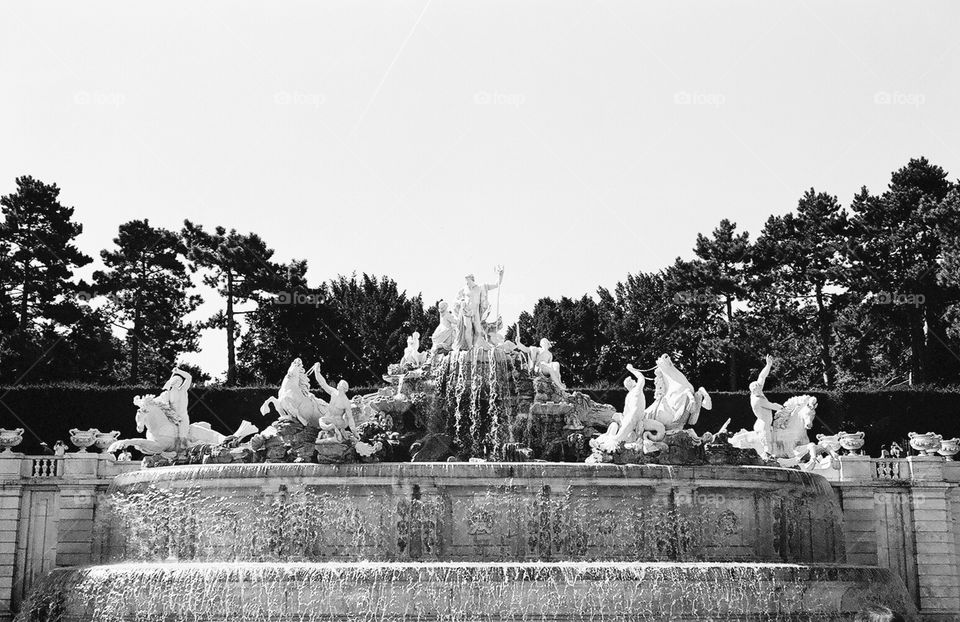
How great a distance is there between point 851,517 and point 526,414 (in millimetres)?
8022

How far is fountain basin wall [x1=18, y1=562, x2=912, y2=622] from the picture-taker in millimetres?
20719

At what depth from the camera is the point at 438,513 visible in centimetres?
2372

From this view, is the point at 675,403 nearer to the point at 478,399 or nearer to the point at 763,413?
the point at 763,413

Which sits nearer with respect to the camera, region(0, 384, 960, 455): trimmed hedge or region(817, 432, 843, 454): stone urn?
region(817, 432, 843, 454): stone urn

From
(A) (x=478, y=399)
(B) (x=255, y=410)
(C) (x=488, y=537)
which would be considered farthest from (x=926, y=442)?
(B) (x=255, y=410)

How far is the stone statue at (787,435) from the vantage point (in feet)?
97.2

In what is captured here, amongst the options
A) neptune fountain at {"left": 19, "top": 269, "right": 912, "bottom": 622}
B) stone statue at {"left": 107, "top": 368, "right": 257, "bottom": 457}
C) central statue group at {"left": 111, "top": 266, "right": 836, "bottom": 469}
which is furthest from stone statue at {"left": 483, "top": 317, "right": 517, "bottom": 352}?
stone statue at {"left": 107, "top": 368, "right": 257, "bottom": 457}

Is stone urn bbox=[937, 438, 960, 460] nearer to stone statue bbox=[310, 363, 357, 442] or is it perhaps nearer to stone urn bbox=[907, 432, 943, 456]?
stone urn bbox=[907, 432, 943, 456]

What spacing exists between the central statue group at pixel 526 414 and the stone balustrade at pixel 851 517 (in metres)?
1.08

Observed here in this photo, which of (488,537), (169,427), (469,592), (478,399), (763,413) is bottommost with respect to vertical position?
(469,592)

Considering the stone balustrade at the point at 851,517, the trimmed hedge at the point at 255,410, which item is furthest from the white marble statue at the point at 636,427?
the trimmed hedge at the point at 255,410

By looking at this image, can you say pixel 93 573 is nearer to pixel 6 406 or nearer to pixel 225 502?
pixel 225 502

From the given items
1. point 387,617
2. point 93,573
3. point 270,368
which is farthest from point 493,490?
point 270,368

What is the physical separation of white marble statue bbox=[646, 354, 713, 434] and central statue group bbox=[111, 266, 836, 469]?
0.02m
